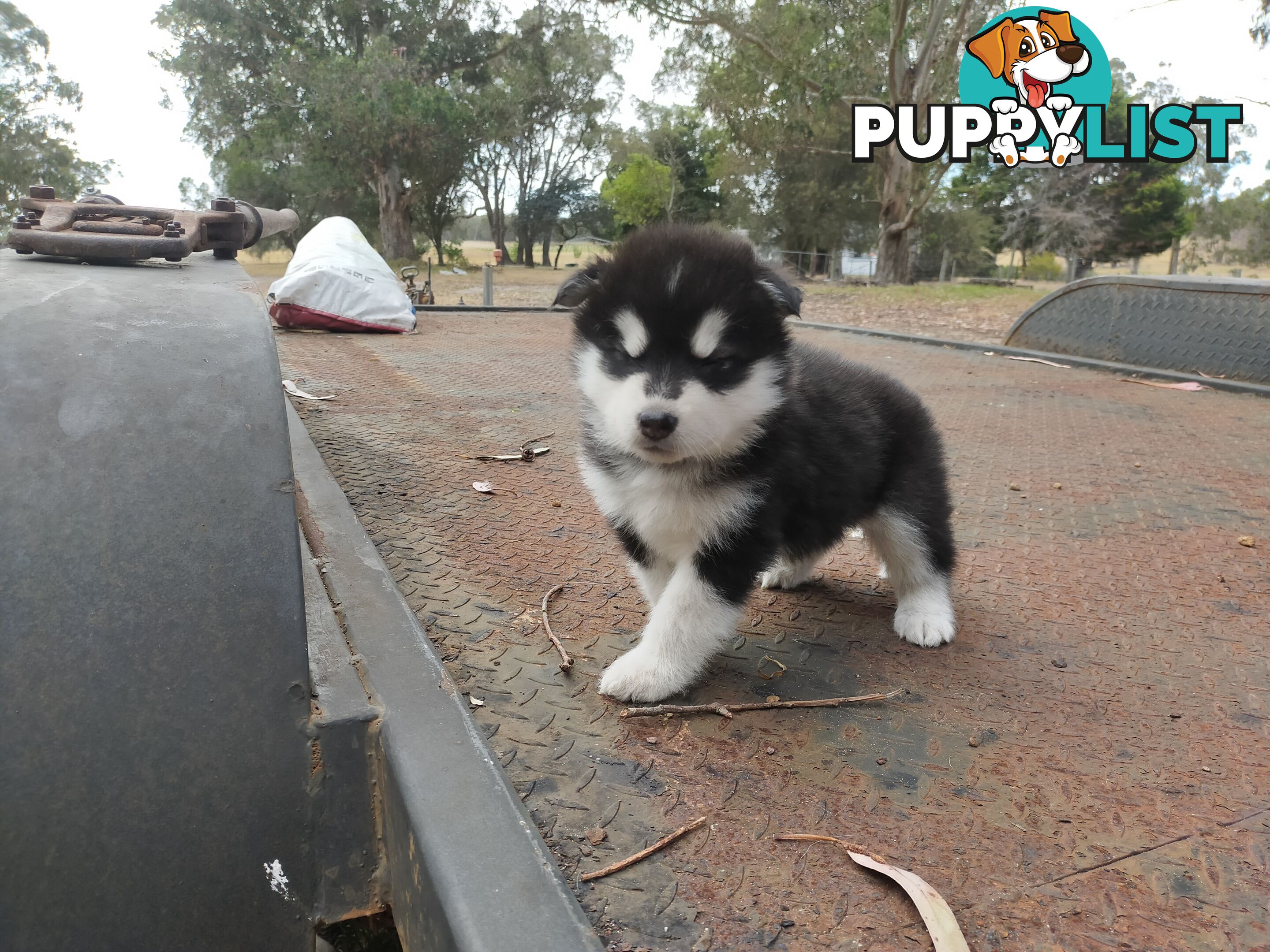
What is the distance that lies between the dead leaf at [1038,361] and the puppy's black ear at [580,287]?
270 inches

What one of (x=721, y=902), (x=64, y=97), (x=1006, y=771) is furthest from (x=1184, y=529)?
(x=64, y=97)

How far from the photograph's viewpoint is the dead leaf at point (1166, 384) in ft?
22.6

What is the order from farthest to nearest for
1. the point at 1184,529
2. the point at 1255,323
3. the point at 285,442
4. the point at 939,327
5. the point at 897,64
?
the point at 897,64 → the point at 939,327 → the point at 1255,323 → the point at 1184,529 → the point at 285,442

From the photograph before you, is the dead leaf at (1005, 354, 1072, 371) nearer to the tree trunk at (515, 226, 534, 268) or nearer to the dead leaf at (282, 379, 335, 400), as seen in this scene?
the dead leaf at (282, 379, 335, 400)

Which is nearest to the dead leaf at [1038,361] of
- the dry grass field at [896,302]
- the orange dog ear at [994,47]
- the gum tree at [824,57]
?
the dry grass field at [896,302]

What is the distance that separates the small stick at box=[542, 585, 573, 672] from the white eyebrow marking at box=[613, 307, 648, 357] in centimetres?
92

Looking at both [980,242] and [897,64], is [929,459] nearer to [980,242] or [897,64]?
[897,64]

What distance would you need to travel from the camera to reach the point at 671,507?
241cm

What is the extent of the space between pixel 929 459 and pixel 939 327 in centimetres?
1180

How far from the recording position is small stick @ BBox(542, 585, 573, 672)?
8.13 ft

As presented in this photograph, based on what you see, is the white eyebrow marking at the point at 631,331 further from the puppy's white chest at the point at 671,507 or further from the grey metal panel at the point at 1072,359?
Answer: the grey metal panel at the point at 1072,359

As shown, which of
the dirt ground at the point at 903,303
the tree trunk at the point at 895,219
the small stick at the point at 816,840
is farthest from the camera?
the tree trunk at the point at 895,219

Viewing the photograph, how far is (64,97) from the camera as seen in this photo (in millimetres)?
24375

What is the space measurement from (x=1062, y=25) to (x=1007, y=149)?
7.08 feet
